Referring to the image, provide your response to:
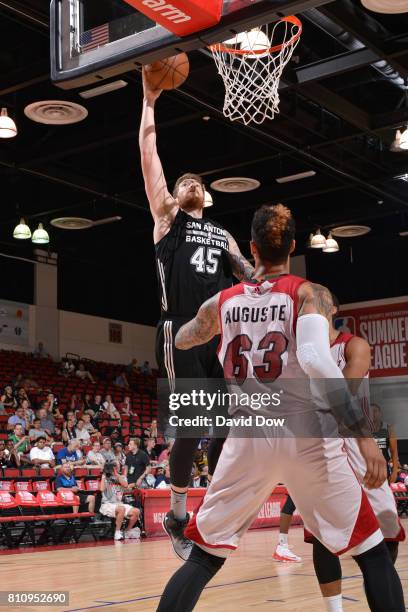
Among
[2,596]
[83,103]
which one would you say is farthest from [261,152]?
[2,596]

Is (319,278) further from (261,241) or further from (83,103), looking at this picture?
(261,241)

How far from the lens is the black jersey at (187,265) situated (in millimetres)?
4328

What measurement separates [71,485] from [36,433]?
303cm

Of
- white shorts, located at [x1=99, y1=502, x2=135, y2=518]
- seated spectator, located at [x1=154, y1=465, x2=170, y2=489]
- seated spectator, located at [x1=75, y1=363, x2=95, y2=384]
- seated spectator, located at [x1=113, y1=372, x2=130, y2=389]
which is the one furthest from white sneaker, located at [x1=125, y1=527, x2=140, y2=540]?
seated spectator, located at [x1=113, y1=372, x2=130, y2=389]

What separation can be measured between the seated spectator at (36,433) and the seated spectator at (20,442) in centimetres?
28

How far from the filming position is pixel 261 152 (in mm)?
17000

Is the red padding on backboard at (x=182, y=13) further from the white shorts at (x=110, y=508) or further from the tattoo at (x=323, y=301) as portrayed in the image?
the white shorts at (x=110, y=508)

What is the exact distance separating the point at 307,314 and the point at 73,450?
13174mm

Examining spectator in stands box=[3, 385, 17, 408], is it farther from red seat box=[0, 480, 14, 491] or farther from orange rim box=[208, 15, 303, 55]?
orange rim box=[208, 15, 303, 55]

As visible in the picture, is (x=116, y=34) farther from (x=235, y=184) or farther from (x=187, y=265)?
(x=235, y=184)

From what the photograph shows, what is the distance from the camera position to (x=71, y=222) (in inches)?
849

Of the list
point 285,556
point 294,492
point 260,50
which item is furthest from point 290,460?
point 285,556

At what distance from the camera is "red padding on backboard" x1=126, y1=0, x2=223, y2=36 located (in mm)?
4742

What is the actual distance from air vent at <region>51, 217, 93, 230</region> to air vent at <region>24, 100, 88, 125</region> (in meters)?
6.77
